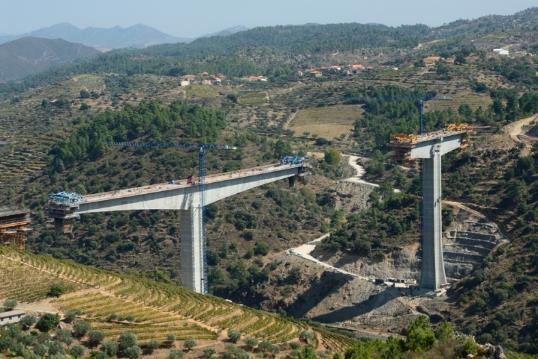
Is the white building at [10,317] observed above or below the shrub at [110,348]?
above

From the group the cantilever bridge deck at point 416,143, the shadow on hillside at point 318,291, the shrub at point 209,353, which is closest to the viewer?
the shrub at point 209,353

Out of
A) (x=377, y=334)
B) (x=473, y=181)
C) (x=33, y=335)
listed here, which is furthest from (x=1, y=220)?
(x=473, y=181)

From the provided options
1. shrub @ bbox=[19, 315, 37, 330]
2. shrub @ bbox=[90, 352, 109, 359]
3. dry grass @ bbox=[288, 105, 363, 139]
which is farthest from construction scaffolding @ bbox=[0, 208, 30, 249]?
dry grass @ bbox=[288, 105, 363, 139]

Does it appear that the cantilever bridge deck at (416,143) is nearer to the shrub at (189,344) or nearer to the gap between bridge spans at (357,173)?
the gap between bridge spans at (357,173)

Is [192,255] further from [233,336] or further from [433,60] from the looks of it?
[433,60]

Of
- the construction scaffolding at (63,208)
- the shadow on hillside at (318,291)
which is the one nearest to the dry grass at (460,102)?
the shadow on hillside at (318,291)

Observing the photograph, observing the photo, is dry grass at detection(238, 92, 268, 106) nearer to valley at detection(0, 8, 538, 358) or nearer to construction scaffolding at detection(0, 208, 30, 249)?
valley at detection(0, 8, 538, 358)
